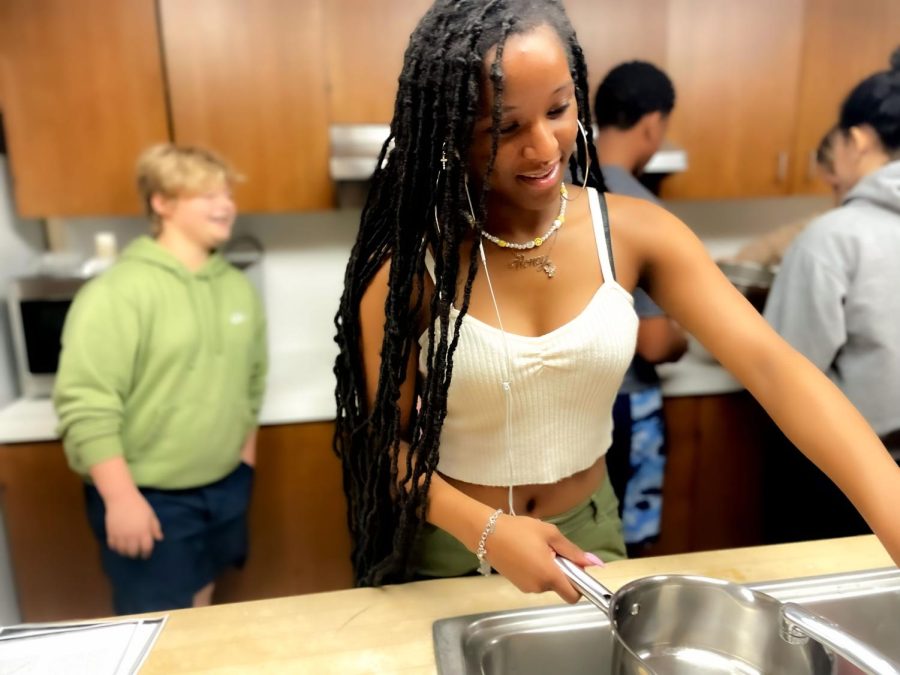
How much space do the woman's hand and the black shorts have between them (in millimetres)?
1005

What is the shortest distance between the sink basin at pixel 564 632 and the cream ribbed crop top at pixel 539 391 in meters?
0.17

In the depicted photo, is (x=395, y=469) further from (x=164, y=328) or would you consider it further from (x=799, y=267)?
(x=799, y=267)

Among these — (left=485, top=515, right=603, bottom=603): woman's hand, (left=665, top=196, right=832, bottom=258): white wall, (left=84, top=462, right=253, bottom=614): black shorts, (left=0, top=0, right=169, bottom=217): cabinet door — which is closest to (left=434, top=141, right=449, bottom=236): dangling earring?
(left=485, top=515, right=603, bottom=603): woman's hand

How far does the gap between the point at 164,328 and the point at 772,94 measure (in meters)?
1.73

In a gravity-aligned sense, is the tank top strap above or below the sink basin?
above

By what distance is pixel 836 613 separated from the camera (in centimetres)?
72

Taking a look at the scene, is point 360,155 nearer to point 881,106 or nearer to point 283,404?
point 283,404

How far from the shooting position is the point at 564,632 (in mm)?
688

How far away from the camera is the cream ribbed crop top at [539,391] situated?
2.45ft

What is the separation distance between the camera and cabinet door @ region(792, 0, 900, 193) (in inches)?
75.7

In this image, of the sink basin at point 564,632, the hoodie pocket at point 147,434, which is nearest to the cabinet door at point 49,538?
the hoodie pocket at point 147,434

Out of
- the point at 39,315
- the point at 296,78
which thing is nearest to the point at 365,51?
the point at 296,78

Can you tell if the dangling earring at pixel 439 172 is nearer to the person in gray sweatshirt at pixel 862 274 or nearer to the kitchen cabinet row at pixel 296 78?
the person in gray sweatshirt at pixel 862 274

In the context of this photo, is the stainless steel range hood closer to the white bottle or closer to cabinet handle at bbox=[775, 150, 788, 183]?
cabinet handle at bbox=[775, 150, 788, 183]
